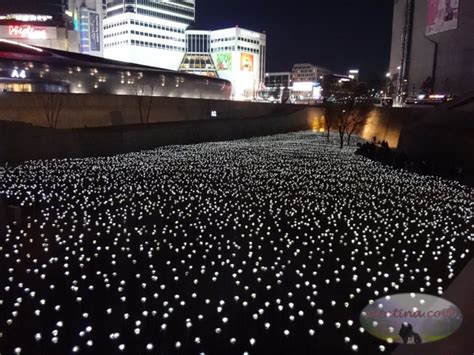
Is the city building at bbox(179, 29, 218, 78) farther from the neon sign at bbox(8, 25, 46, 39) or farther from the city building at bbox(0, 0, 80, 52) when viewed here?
the neon sign at bbox(8, 25, 46, 39)

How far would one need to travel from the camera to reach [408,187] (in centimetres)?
1165

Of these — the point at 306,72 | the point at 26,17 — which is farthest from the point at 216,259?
the point at 306,72

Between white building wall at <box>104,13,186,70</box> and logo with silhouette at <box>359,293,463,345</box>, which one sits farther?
white building wall at <box>104,13,186,70</box>

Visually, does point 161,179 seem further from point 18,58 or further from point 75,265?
point 18,58

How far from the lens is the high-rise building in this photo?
78.1 meters

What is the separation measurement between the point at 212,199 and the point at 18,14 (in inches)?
2280

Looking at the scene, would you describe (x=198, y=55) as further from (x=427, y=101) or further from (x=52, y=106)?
(x=52, y=106)

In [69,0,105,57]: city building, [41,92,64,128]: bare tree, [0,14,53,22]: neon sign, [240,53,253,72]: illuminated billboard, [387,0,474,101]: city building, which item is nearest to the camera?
[41,92,64,128]: bare tree

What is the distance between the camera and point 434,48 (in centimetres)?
4959

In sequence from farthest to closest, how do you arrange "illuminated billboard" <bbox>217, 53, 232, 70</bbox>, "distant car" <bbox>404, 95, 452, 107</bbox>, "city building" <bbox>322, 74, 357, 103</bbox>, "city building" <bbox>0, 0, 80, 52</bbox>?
"illuminated billboard" <bbox>217, 53, 232, 70</bbox> < "city building" <bbox>0, 0, 80, 52</bbox> < "city building" <bbox>322, 74, 357, 103</bbox> < "distant car" <bbox>404, 95, 452, 107</bbox>

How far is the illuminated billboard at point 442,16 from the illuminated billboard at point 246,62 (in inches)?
1901

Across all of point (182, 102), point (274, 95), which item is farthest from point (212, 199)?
point (274, 95)

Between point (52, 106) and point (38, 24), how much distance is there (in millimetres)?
41171

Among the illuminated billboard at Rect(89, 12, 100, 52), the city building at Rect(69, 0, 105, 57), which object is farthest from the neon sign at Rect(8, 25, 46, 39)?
the illuminated billboard at Rect(89, 12, 100, 52)
